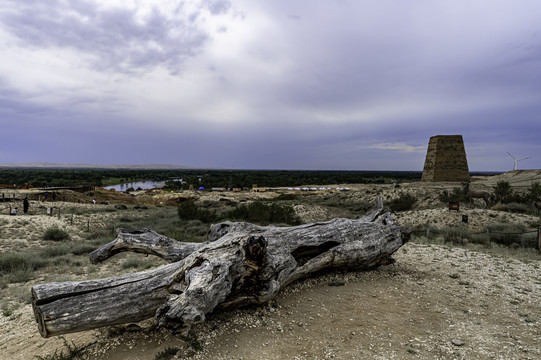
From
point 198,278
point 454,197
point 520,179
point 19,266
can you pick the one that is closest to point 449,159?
point 520,179

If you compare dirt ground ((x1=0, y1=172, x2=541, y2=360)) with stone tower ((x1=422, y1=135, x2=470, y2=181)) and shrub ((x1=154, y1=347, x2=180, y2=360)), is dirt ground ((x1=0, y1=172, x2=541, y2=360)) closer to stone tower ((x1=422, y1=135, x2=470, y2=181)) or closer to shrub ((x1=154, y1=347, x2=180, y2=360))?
shrub ((x1=154, y1=347, x2=180, y2=360))

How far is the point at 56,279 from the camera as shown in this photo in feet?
23.6

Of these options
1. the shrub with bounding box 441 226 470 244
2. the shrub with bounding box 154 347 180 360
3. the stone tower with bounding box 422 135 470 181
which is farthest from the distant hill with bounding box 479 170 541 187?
the shrub with bounding box 154 347 180 360

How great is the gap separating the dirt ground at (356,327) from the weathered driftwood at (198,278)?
352 mm

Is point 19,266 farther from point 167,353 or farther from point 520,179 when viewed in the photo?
point 520,179

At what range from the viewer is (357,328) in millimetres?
4172

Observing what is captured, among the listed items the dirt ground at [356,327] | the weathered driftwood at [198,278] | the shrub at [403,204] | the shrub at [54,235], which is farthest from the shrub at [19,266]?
the shrub at [403,204]

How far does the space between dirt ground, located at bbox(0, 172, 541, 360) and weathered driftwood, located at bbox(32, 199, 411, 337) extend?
0.35 m

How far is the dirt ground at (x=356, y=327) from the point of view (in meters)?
3.60

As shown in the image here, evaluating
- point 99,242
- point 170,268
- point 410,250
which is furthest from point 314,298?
point 99,242

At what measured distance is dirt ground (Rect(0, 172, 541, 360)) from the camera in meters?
3.60

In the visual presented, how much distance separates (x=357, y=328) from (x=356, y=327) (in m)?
0.03

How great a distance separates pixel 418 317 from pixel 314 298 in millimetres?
1666

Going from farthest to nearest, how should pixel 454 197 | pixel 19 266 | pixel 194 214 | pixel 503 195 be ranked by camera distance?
1. pixel 454 197
2. pixel 503 195
3. pixel 194 214
4. pixel 19 266
